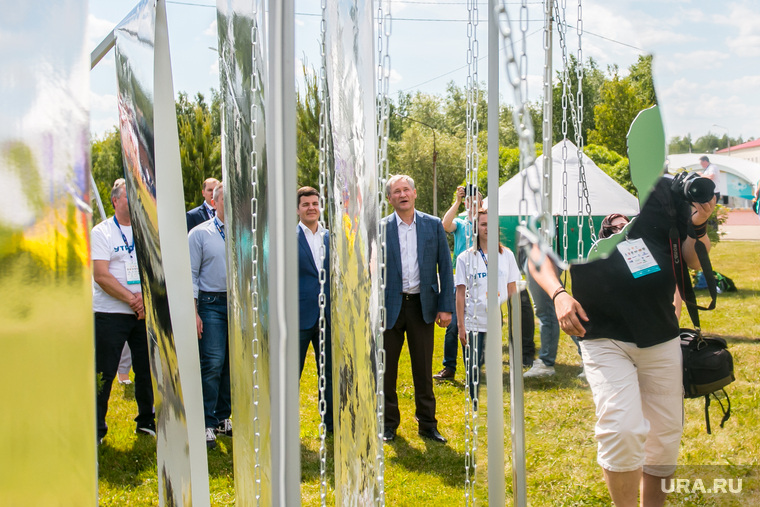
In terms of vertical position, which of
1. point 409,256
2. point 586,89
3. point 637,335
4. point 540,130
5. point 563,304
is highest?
point 586,89

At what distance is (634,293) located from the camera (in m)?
2.31

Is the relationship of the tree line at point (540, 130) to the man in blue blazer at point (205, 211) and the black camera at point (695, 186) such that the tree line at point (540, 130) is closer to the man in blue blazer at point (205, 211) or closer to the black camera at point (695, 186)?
the black camera at point (695, 186)

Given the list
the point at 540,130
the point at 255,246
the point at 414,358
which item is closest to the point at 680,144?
the point at 540,130

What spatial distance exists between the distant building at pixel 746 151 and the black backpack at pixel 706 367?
0.57m

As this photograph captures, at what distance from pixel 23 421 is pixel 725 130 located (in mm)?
2044

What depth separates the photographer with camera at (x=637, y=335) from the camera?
2227 mm

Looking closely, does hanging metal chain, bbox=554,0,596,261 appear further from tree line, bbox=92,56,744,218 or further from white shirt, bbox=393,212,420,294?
white shirt, bbox=393,212,420,294

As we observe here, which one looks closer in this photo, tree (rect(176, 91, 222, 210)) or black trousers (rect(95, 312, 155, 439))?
black trousers (rect(95, 312, 155, 439))

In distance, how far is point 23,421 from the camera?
144 cm

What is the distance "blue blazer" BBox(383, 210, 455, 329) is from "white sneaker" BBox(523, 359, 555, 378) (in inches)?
67.6

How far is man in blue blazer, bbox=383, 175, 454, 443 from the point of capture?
159 inches

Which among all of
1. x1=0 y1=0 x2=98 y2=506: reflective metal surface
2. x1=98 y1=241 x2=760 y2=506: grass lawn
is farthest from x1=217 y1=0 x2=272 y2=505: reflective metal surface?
x1=98 y1=241 x2=760 y2=506: grass lawn

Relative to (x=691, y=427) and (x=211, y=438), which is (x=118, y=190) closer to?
(x=211, y=438)

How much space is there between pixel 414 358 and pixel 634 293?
78.4 inches
